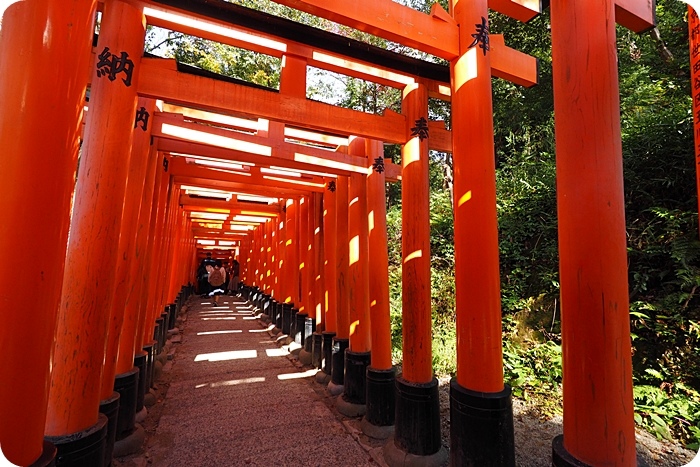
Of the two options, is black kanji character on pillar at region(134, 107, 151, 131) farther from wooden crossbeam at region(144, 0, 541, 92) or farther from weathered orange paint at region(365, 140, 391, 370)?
weathered orange paint at region(365, 140, 391, 370)

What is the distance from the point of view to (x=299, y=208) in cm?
809

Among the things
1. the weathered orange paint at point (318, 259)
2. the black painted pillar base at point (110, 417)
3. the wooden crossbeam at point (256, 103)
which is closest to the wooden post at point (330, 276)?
the weathered orange paint at point (318, 259)

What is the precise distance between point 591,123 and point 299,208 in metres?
6.73

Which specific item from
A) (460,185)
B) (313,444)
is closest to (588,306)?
(460,185)

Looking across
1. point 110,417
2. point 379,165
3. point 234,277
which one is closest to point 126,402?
point 110,417

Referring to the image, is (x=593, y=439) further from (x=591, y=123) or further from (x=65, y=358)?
(x=65, y=358)

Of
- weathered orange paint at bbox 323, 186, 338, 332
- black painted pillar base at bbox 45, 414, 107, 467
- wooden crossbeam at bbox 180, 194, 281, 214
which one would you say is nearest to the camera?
black painted pillar base at bbox 45, 414, 107, 467

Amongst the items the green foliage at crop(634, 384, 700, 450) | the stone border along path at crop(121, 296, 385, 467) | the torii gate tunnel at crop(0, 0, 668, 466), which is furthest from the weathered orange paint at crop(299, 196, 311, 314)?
the green foliage at crop(634, 384, 700, 450)

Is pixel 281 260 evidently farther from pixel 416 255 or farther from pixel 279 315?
pixel 416 255

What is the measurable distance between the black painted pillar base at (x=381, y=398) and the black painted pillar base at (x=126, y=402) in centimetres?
258

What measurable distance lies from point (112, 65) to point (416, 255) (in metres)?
3.13

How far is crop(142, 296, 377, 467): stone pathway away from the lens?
A: 339 centimetres

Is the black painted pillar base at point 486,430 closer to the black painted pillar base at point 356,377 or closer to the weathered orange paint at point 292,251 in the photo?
the black painted pillar base at point 356,377

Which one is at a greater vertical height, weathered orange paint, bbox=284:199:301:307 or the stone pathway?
weathered orange paint, bbox=284:199:301:307
